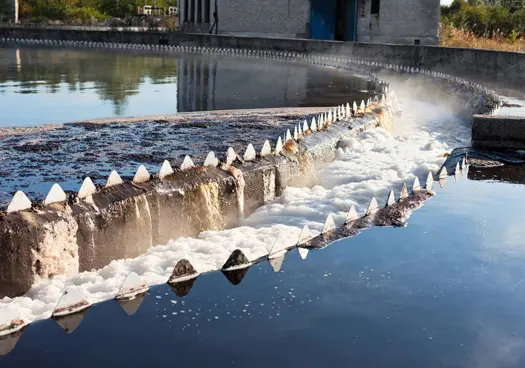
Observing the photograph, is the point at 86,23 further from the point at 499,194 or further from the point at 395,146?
the point at 499,194

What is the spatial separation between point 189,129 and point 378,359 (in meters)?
8.52

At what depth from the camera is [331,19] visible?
43250 mm

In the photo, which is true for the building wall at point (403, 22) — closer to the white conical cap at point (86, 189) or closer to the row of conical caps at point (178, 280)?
the row of conical caps at point (178, 280)

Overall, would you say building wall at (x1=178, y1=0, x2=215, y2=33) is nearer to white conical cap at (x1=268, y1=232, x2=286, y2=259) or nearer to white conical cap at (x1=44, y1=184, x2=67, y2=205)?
white conical cap at (x1=268, y1=232, x2=286, y2=259)

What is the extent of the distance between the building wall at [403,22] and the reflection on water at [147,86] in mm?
8714

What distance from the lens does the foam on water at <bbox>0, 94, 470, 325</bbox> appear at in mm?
6728

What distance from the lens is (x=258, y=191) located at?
9.99 metres

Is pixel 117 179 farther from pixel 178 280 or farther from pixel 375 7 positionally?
pixel 375 7

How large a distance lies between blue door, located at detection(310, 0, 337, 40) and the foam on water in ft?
88.5

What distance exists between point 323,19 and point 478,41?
1272 centimetres

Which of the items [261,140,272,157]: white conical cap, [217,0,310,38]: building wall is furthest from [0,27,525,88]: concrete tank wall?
[261,140,272,157]: white conical cap

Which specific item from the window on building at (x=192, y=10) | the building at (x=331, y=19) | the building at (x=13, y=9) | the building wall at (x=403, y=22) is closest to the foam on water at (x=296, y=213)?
the building wall at (x=403, y=22)

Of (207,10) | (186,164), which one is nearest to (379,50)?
(207,10)

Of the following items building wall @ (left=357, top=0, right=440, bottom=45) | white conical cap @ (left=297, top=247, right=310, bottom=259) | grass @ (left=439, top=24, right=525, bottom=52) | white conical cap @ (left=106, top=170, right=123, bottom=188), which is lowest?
white conical cap @ (left=297, top=247, right=310, bottom=259)
